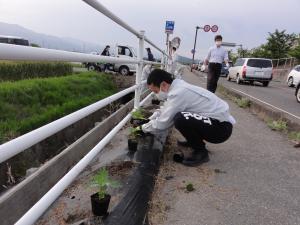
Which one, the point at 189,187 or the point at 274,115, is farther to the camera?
the point at 274,115

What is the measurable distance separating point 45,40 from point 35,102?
6.51m

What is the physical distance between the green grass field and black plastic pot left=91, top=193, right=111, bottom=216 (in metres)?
3.94

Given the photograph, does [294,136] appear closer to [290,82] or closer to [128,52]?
[290,82]

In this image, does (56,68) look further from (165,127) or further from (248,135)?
(165,127)

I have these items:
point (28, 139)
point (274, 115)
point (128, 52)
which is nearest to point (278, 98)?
point (274, 115)

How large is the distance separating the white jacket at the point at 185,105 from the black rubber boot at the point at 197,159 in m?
0.40

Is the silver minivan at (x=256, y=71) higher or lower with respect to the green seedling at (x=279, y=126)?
lower

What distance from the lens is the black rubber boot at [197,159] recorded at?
3.61m

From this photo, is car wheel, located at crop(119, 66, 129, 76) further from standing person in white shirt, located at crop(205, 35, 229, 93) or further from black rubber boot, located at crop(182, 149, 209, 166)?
black rubber boot, located at crop(182, 149, 209, 166)

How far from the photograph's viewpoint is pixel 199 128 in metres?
3.55

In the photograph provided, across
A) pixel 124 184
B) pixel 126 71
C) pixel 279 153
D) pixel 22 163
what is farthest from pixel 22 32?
pixel 126 71

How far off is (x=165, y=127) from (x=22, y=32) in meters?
1.80

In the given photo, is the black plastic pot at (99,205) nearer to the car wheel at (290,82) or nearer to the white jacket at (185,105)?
the white jacket at (185,105)

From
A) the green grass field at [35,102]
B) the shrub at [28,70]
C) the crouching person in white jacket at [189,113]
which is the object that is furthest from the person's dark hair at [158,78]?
the shrub at [28,70]
